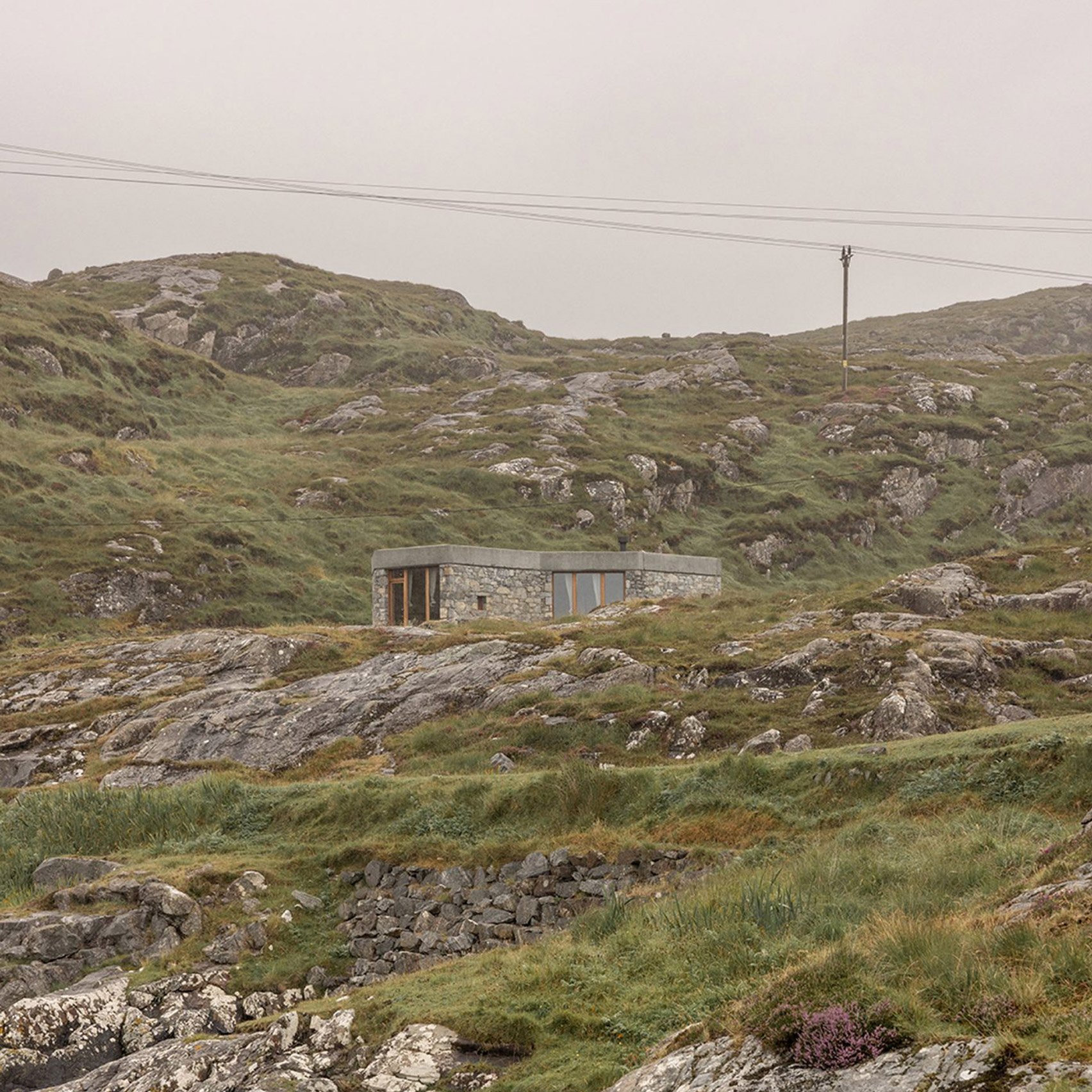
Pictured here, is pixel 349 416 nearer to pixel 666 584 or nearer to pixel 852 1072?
pixel 666 584

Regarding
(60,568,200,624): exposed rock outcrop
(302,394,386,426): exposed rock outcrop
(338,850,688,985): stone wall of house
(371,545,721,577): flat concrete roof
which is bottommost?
(338,850,688,985): stone wall of house

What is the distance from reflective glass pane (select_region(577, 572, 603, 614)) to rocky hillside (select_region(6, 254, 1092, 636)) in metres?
13.1

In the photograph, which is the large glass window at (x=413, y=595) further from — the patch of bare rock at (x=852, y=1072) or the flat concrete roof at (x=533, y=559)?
the patch of bare rock at (x=852, y=1072)

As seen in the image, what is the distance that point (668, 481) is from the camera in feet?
270

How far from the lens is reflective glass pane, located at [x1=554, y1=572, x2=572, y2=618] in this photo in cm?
5103

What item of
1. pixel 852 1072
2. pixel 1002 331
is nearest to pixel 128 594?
pixel 852 1072

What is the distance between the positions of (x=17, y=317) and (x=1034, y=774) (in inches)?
3716

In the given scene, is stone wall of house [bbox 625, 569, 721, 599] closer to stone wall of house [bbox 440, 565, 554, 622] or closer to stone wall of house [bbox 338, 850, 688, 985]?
stone wall of house [bbox 440, 565, 554, 622]

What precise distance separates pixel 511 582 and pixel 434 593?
11.5ft

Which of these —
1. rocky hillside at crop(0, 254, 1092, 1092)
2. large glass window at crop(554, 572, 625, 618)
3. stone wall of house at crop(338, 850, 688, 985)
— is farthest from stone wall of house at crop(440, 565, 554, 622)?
stone wall of house at crop(338, 850, 688, 985)

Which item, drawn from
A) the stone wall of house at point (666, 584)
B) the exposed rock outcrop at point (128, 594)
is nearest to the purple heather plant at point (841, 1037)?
the stone wall of house at point (666, 584)

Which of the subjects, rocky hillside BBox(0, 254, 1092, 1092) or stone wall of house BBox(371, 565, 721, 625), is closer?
rocky hillside BBox(0, 254, 1092, 1092)

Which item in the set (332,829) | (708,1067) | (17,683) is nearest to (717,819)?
(332,829)

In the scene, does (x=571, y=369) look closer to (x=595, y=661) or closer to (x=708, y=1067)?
(x=595, y=661)
